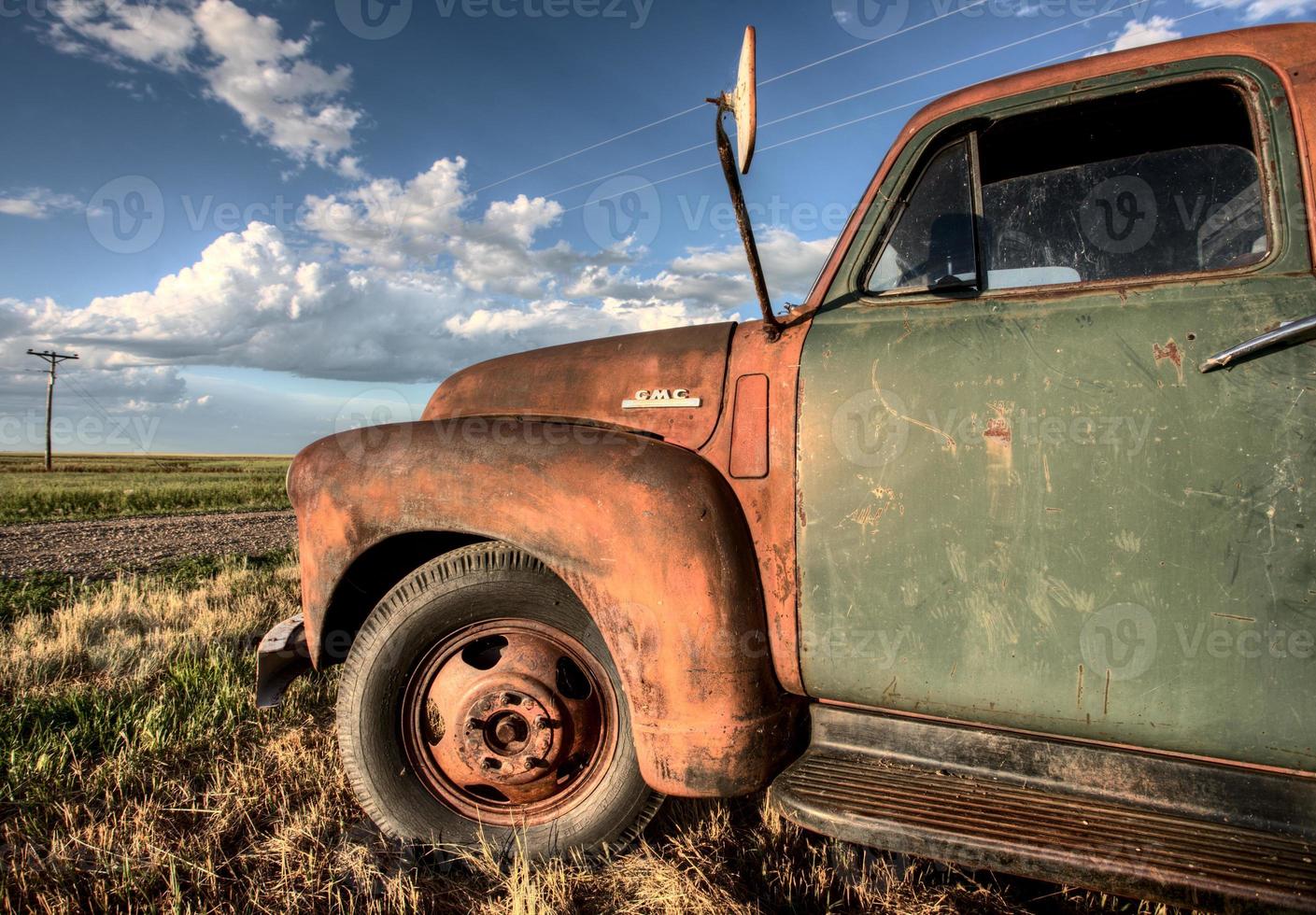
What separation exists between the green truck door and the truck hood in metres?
0.34

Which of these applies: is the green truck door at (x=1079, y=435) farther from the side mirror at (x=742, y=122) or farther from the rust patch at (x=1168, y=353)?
the side mirror at (x=742, y=122)

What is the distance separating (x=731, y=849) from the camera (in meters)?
2.35

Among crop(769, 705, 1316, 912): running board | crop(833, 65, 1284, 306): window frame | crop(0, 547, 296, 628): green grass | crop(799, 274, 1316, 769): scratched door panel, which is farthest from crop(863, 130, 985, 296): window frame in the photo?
crop(0, 547, 296, 628): green grass

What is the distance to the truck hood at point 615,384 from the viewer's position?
7.23 feet

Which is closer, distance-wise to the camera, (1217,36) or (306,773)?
(1217,36)

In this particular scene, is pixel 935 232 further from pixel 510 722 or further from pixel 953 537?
pixel 510 722

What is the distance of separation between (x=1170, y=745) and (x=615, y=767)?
1.39m

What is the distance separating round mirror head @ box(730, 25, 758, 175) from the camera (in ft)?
4.90

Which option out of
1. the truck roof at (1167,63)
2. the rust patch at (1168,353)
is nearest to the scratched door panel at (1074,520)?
the rust patch at (1168,353)

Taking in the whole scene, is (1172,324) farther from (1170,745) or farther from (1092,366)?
(1170,745)

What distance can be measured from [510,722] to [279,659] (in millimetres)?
1003

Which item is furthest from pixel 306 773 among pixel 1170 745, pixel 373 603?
pixel 1170 745

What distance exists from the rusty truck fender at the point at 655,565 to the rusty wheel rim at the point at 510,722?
263mm

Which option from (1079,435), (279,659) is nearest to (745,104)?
(1079,435)
